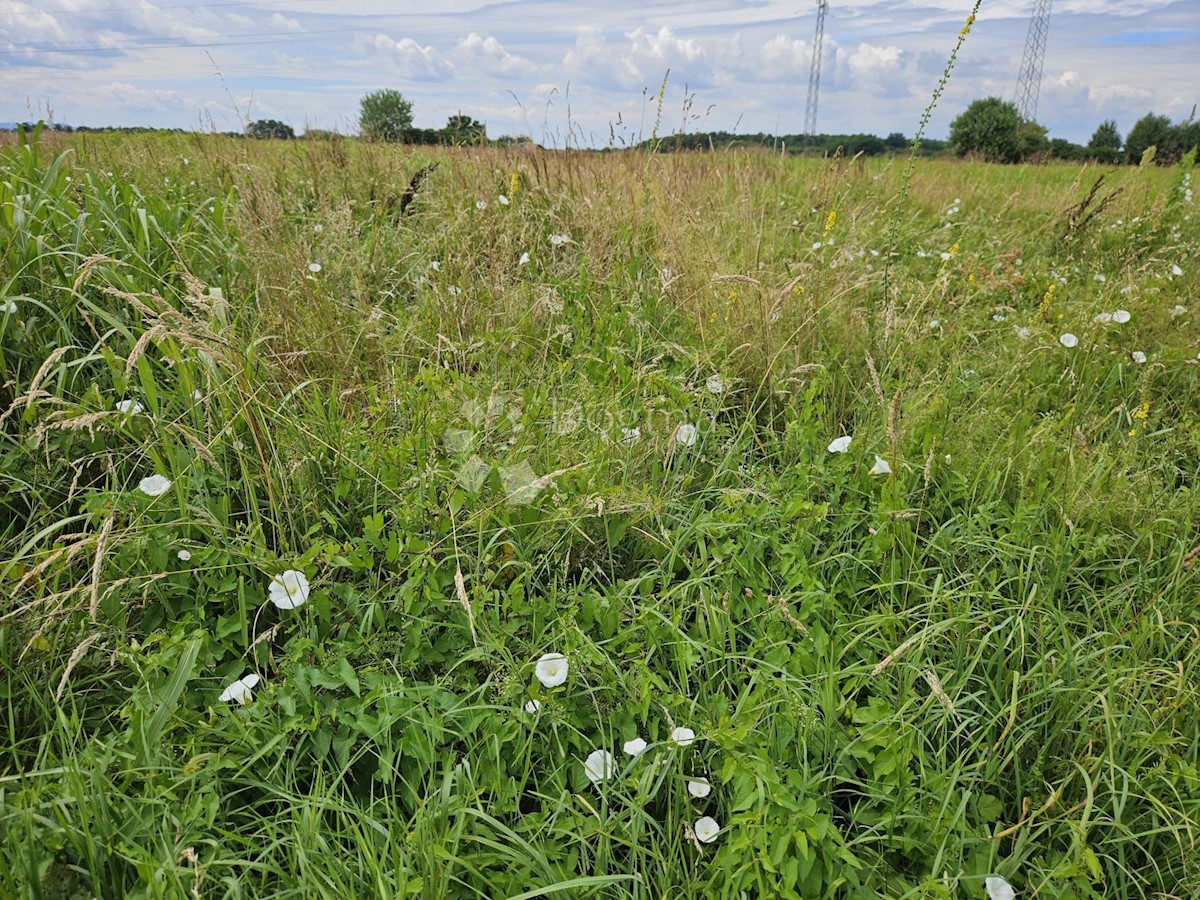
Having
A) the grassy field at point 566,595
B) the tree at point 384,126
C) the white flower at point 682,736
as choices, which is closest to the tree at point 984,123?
the tree at point 384,126

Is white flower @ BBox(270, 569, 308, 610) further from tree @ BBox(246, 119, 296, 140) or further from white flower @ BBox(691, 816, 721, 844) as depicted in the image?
tree @ BBox(246, 119, 296, 140)

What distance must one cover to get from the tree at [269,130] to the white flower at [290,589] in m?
4.68

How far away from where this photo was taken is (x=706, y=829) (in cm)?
121

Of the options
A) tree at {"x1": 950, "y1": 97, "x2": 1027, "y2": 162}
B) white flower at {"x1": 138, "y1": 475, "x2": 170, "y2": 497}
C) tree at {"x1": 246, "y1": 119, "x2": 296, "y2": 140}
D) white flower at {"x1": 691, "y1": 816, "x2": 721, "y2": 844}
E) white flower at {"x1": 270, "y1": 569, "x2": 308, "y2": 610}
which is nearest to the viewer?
white flower at {"x1": 691, "y1": 816, "x2": 721, "y2": 844}

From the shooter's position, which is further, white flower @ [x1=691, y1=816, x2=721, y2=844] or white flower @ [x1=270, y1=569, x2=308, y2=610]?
white flower @ [x1=270, y1=569, x2=308, y2=610]

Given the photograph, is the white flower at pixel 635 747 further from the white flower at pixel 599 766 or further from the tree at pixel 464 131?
the tree at pixel 464 131

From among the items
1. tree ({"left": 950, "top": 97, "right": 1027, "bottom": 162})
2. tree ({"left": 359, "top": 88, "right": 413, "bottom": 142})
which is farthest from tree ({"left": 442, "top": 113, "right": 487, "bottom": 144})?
tree ({"left": 950, "top": 97, "right": 1027, "bottom": 162})

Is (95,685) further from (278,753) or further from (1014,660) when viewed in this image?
(1014,660)

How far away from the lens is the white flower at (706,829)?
3.91 ft

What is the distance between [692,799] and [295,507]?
4.05 ft

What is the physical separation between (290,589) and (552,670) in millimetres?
614

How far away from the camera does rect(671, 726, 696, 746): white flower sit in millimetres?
1256

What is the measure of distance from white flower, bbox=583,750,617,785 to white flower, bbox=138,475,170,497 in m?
1.14

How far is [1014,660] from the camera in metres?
1.58
